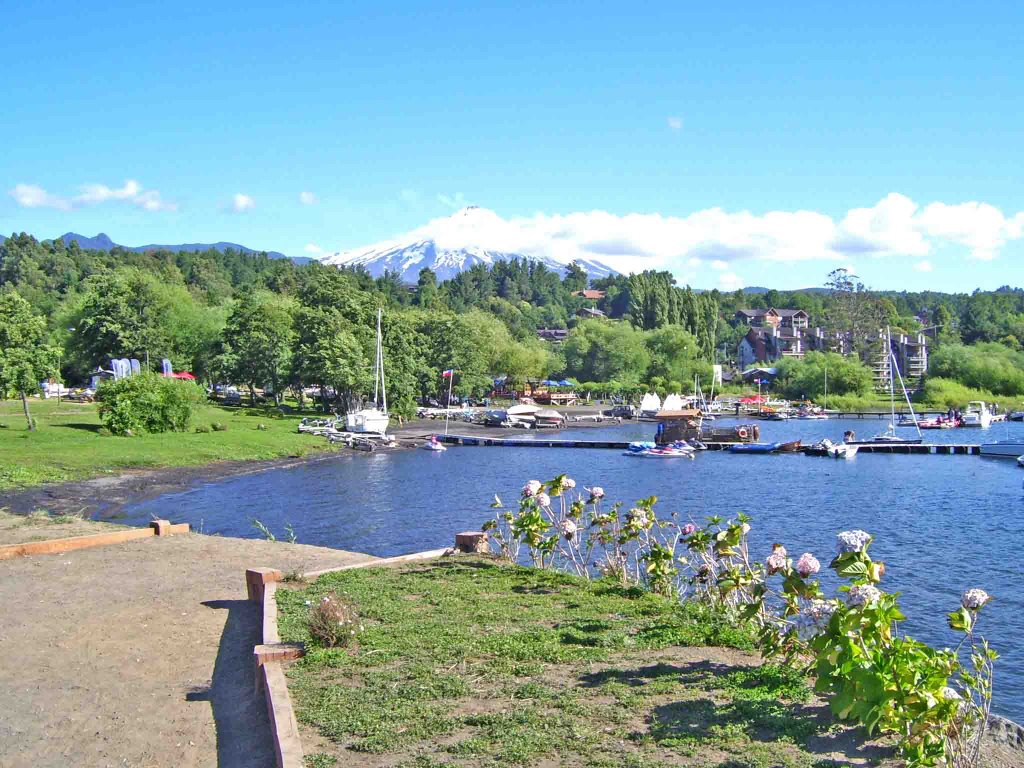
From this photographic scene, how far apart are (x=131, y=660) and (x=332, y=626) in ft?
10.6

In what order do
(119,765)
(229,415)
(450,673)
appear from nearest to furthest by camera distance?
(119,765), (450,673), (229,415)

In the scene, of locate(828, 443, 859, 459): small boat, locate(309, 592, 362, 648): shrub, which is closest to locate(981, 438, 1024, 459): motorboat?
locate(828, 443, 859, 459): small boat

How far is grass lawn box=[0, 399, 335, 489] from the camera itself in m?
42.1

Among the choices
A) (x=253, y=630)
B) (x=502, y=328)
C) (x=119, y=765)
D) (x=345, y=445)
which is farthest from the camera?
(x=502, y=328)

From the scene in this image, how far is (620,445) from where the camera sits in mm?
74875

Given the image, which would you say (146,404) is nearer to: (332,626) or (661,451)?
(661,451)

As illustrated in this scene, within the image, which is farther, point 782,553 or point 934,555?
point 934,555

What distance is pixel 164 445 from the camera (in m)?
52.9

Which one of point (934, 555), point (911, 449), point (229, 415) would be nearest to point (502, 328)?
point (229, 415)

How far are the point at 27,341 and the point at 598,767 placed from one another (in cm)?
5236

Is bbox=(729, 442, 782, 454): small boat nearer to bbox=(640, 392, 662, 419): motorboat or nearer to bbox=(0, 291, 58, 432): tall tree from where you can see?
bbox=(640, 392, 662, 419): motorboat

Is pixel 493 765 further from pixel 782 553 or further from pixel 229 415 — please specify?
pixel 229 415

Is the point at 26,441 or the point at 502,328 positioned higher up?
the point at 502,328

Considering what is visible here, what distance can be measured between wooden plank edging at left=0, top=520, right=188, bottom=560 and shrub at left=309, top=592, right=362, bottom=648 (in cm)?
1123
